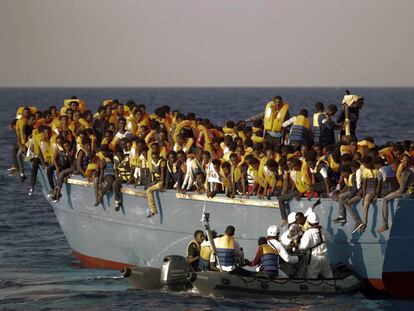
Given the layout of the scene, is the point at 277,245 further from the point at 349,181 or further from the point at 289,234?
the point at 349,181

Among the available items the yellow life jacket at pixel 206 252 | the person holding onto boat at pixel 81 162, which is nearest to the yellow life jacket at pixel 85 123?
the person holding onto boat at pixel 81 162

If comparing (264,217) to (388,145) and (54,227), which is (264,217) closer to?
(388,145)

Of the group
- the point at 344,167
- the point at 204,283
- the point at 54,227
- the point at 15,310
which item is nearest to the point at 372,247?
the point at 344,167

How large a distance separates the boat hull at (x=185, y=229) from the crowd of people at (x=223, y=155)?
0.26 m

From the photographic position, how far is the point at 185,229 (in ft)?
105

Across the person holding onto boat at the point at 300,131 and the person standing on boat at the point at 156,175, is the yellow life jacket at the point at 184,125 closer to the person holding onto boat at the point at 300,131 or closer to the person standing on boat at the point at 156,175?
the person standing on boat at the point at 156,175

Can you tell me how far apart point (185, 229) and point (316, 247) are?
4.34 m

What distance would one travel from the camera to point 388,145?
3083cm

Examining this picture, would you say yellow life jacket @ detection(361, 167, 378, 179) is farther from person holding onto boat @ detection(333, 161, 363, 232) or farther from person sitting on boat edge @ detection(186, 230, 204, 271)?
person sitting on boat edge @ detection(186, 230, 204, 271)

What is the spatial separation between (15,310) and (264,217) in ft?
19.7

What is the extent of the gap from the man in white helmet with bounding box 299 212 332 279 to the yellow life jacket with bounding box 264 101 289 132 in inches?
182

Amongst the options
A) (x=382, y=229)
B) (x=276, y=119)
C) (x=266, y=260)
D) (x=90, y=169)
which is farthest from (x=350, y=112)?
(x=90, y=169)

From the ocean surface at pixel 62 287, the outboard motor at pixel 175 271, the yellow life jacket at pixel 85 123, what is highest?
the yellow life jacket at pixel 85 123

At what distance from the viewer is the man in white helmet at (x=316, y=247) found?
2880 centimetres
